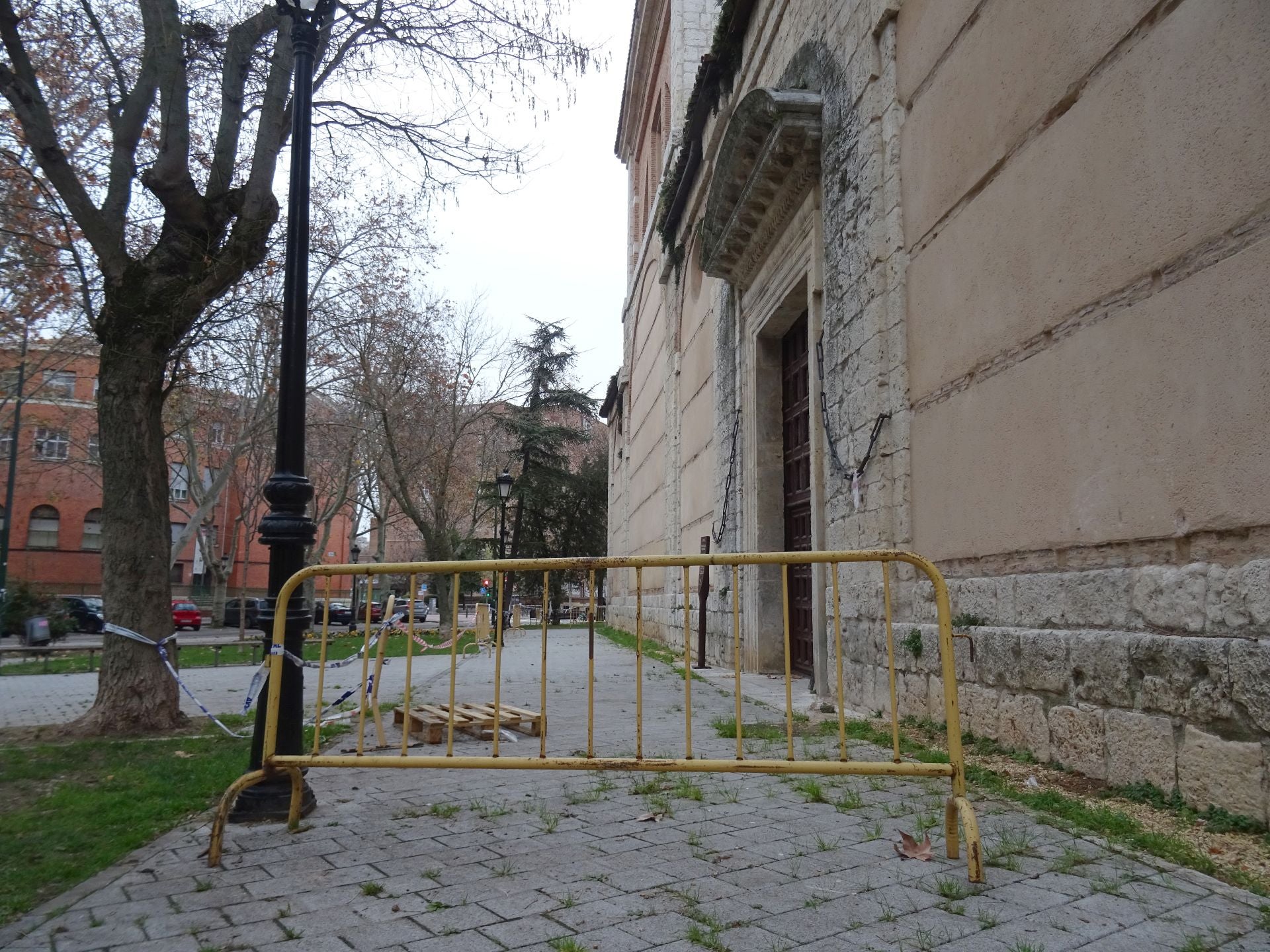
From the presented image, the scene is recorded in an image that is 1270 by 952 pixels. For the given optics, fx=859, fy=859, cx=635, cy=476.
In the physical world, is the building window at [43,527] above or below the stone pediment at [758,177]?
below

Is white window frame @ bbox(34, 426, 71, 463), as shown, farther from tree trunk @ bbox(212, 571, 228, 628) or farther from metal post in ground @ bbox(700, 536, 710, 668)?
metal post in ground @ bbox(700, 536, 710, 668)

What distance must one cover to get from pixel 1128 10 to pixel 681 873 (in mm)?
4521

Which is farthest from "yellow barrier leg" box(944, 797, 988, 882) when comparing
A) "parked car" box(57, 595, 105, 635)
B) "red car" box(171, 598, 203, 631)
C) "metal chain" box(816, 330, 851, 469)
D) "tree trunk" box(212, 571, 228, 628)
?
"red car" box(171, 598, 203, 631)

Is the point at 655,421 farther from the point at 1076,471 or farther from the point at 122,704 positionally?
the point at 1076,471

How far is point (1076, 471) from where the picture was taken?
15.0 feet

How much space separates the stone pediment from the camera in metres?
8.67

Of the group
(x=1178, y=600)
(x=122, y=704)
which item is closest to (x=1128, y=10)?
(x=1178, y=600)

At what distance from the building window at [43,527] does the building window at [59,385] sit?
1098 cm

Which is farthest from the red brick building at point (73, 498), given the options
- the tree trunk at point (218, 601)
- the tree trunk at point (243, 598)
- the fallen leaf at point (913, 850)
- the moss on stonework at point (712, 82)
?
the fallen leaf at point (913, 850)

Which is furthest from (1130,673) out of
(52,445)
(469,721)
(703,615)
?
(52,445)

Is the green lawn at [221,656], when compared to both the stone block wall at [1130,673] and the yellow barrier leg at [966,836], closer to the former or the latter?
the stone block wall at [1130,673]

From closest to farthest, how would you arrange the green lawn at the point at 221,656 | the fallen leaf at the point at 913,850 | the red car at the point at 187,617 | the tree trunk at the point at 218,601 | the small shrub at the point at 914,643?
the fallen leaf at the point at 913,850 < the small shrub at the point at 914,643 < the green lawn at the point at 221,656 < the tree trunk at the point at 218,601 < the red car at the point at 187,617

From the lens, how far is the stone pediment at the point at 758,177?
28.5 ft

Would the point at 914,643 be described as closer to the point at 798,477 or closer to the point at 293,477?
the point at 293,477
